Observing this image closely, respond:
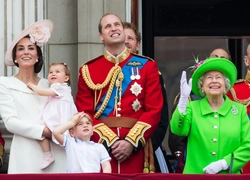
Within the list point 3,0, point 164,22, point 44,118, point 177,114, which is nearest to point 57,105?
point 44,118

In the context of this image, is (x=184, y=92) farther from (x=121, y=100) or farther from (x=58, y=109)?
(x=58, y=109)

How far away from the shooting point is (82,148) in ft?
34.6

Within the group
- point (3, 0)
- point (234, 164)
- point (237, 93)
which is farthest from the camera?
point (3, 0)

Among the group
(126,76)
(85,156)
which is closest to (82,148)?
(85,156)

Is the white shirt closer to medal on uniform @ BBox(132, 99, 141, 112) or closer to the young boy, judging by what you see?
the young boy

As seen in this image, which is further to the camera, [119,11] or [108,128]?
[119,11]

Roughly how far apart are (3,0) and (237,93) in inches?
99.3

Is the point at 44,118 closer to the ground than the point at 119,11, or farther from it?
closer to the ground

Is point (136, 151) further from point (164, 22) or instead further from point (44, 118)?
point (164, 22)

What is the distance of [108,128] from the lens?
10.9 meters

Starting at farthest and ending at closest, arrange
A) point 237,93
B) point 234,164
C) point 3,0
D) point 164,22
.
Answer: point 164,22, point 3,0, point 237,93, point 234,164

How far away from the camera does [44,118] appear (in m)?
10.9

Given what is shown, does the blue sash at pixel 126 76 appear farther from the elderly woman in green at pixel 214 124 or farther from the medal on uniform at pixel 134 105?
the elderly woman in green at pixel 214 124

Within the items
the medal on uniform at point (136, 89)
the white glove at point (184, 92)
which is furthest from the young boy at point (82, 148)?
the white glove at point (184, 92)
